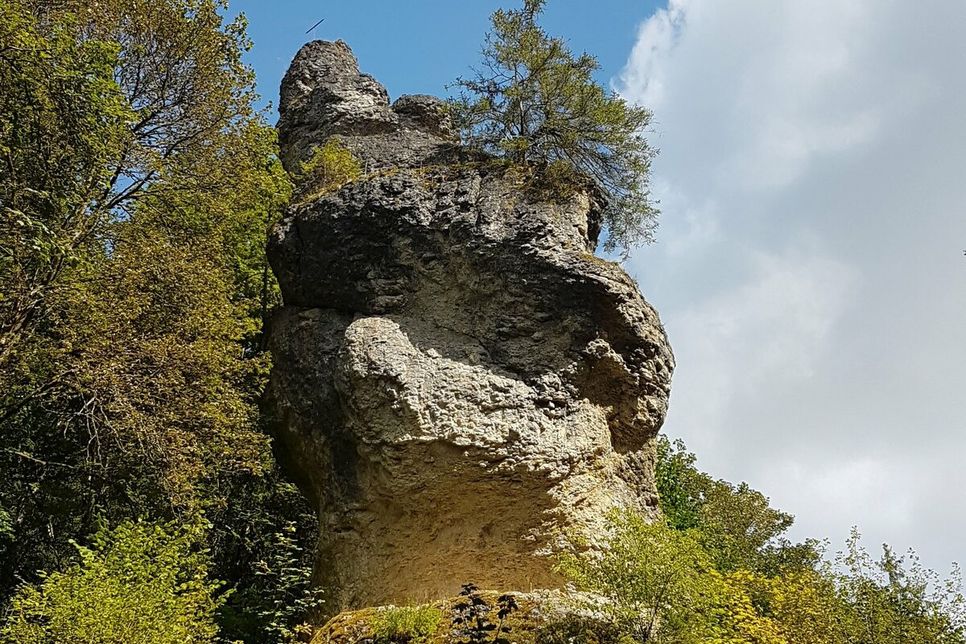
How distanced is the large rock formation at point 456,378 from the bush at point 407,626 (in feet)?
5.18

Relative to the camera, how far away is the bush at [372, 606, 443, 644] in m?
10.2

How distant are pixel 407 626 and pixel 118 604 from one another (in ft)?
11.5

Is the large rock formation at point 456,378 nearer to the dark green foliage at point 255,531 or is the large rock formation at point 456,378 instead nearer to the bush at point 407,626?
the bush at point 407,626

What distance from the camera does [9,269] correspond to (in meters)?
12.4

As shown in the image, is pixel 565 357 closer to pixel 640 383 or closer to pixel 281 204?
pixel 640 383

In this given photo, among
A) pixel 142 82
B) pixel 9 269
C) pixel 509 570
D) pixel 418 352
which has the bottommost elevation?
pixel 509 570

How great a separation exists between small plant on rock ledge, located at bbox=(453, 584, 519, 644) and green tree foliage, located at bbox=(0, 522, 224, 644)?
137 inches

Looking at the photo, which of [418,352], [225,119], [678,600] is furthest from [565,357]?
[225,119]

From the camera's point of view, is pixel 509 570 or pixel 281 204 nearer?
pixel 509 570

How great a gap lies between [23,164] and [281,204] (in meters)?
7.47

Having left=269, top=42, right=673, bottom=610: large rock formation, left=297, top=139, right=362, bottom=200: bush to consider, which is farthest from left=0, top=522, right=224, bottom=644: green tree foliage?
left=297, top=139, right=362, bottom=200: bush

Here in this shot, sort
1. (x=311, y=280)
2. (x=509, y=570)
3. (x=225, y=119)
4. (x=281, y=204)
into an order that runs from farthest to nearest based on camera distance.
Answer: (x=281, y=204), (x=225, y=119), (x=311, y=280), (x=509, y=570)

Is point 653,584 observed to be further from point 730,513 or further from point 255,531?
point 730,513

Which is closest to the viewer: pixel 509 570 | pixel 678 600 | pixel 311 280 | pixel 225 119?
pixel 678 600
